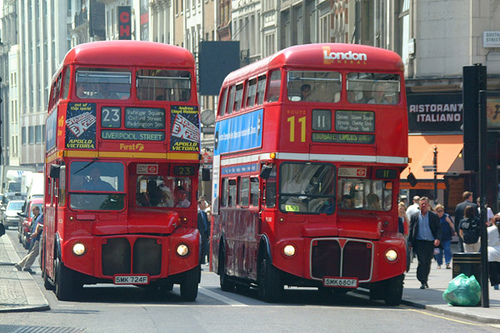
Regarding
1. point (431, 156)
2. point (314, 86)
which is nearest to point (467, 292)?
point (314, 86)

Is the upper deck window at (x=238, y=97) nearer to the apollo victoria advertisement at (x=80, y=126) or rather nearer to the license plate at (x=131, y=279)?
the apollo victoria advertisement at (x=80, y=126)

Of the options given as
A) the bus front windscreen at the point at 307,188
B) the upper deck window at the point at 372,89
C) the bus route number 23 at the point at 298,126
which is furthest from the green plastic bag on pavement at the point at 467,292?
the bus route number 23 at the point at 298,126

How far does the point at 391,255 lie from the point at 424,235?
4.62 metres

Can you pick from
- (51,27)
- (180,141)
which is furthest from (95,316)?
(51,27)

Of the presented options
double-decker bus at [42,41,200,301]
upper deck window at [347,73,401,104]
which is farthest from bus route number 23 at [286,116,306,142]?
double-decker bus at [42,41,200,301]

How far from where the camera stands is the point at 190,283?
2145 centimetres

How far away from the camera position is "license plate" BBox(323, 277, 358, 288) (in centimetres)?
2103

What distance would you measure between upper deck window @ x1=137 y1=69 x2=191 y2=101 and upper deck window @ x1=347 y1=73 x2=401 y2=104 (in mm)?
2633

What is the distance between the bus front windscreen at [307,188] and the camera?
70.1 feet

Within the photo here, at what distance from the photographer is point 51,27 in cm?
12375

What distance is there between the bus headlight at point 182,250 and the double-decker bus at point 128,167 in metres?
0.02

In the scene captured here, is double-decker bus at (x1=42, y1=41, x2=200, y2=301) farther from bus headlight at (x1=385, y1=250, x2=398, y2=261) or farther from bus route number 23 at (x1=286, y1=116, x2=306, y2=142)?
bus headlight at (x1=385, y1=250, x2=398, y2=261)

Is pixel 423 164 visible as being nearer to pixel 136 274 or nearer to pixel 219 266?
pixel 219 266

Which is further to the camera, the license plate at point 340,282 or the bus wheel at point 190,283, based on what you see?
the bus wheel at point 190,283
